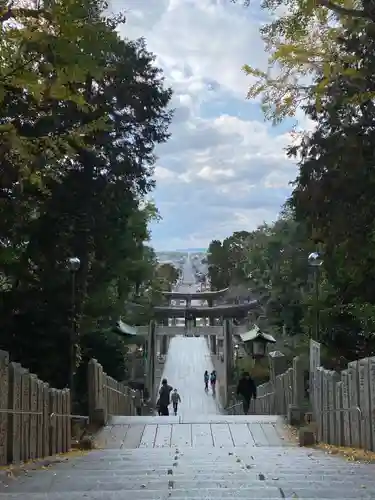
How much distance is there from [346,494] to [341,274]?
1746 cm

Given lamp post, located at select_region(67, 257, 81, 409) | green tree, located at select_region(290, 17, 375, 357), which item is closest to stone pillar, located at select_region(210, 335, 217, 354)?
lamp post, located at select_region(67, 257, 81, 409)

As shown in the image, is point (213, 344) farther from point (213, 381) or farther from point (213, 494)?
point (213, 494)

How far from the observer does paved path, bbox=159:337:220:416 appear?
3662 centimetres

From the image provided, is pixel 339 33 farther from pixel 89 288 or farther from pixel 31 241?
pixel 89 288

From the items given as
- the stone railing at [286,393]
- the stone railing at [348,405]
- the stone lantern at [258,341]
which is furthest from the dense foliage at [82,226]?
the stone lantern at [258,341]

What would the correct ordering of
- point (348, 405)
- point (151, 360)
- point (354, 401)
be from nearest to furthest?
point (354, 401), point (348, 405), point (151, 360)

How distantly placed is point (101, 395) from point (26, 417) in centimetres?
842

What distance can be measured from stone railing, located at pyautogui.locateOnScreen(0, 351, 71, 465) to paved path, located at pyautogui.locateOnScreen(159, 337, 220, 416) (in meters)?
20.4

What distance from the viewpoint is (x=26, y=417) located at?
10.1 metres

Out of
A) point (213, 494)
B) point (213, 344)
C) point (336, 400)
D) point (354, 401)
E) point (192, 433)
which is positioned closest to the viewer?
point (213, 494)

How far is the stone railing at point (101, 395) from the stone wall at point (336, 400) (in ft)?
14.7

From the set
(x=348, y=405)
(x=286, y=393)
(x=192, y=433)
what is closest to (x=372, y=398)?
(x=348, y=405)

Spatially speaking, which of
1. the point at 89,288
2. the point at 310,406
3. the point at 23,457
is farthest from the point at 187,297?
the point at 23,457

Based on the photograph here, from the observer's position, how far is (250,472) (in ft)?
26.3
